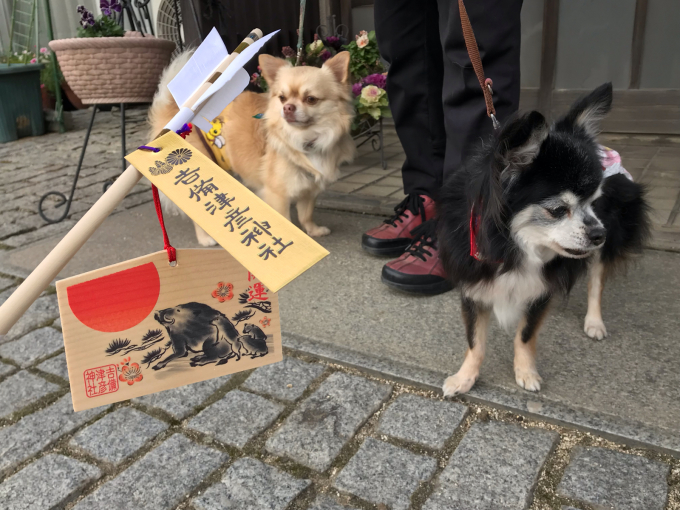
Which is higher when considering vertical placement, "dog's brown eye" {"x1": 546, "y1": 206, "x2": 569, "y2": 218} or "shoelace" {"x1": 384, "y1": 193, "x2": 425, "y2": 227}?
"dog's brown eye" {"x1": 546, "y1": 206, "x2": 569, "y2": 218}

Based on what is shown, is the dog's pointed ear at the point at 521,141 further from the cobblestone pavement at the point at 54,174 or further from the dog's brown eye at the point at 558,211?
the cobblestone pavement at the point at 54,174

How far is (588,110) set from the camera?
1538 mm

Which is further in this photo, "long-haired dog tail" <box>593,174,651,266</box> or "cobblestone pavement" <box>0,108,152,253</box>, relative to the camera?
"cobblestone pavement" <box>0,108,152,253</box>

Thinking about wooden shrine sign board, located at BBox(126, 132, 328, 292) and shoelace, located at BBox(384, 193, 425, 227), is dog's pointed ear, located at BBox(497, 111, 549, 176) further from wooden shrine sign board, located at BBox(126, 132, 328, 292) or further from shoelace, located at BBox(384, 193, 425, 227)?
shoelace, located at BBox(384, 193, 425, 227)

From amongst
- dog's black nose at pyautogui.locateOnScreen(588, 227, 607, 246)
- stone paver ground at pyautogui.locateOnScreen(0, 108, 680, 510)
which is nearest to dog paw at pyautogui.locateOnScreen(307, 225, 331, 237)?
stone paver ground at pyautogui.locateOnScreen(0, 108, 680, 510)

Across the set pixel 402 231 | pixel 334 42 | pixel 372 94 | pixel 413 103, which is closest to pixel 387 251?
pixel 402 231

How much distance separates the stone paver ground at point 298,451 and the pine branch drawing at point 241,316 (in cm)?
55

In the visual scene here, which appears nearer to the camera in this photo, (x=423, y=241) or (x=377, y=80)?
(x=423, y=241)

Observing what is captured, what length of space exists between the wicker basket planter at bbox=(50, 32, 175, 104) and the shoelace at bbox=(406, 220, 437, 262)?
1888 mm

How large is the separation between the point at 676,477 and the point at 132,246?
271 centimetres

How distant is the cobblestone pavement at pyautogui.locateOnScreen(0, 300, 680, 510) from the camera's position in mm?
1413

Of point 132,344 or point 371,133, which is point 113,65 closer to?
point 371,133

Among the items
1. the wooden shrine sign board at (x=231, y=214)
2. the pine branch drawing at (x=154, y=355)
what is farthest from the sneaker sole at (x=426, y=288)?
the wooden shrine sign board at (x=231, y=214)

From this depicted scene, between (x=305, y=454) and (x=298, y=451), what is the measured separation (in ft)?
0.08
